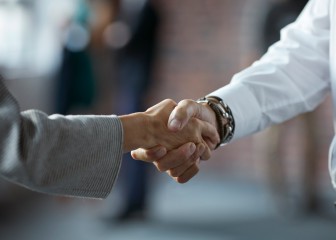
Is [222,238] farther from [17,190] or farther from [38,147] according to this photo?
[38,147]

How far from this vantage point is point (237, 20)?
16.6 ft

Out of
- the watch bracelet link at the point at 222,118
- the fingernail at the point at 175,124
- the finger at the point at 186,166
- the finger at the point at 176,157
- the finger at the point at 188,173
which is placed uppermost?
the fingernail at the point at 175,124

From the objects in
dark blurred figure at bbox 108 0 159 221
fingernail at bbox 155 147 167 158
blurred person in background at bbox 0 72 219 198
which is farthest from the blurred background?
blurred person in background at bbox 0 72 219 198

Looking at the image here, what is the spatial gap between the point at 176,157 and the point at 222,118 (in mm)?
152

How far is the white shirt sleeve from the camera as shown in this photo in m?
1.59

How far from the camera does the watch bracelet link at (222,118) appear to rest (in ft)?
5.27

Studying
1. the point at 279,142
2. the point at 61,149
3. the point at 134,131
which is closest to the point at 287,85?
the point at 134,131

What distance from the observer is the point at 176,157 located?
1568mm

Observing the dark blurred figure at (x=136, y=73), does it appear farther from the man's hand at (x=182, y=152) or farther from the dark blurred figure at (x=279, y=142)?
the man's hand at (x=182, y=152)

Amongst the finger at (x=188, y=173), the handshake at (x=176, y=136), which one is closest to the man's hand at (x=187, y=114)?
the handshake at (x=176, y=136)

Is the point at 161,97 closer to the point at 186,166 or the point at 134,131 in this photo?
the point at 186,166

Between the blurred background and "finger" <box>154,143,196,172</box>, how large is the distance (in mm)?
1885

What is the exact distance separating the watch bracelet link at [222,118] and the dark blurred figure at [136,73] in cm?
214

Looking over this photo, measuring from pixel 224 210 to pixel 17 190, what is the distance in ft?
4.51
